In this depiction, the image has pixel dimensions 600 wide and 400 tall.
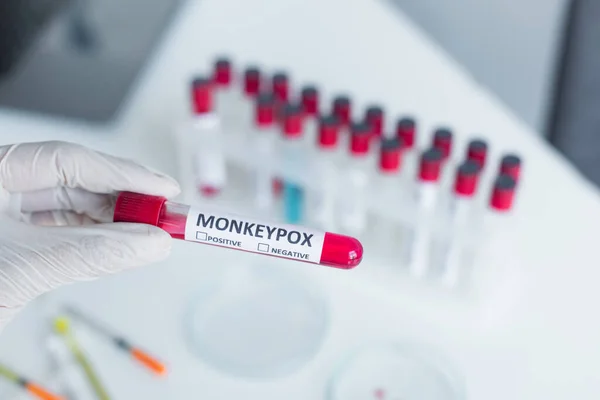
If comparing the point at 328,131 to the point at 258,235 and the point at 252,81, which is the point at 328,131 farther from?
the point at 258,235

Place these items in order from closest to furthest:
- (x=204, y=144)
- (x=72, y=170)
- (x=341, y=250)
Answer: (x=341, y=250)
(x=72, y=170)
(x=204, y=144)

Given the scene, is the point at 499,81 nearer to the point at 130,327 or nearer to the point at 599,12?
the point at 599,12

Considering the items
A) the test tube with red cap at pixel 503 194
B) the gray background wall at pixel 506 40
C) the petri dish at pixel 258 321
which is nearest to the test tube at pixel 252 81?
the petri dish at pixel 258 321

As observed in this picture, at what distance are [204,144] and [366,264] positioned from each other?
0.26 meters

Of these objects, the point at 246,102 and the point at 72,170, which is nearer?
the point at 72,170

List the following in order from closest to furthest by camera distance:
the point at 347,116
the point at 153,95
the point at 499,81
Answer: the point at 347,116
the point at 153,95
the point at 499,81

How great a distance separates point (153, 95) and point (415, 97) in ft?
1.37

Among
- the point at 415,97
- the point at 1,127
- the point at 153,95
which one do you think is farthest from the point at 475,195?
the point at 1,127

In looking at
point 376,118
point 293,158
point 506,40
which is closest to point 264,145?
point 293,158

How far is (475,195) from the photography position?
33.5 inches

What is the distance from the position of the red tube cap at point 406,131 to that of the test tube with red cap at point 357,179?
0.04 metres

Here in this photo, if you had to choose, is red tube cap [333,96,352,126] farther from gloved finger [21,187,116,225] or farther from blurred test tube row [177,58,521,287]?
gloved finger [21,187,116,225]

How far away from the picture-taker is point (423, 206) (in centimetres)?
84

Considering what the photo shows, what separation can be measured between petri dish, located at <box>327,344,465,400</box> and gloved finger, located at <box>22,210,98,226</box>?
32 cm
